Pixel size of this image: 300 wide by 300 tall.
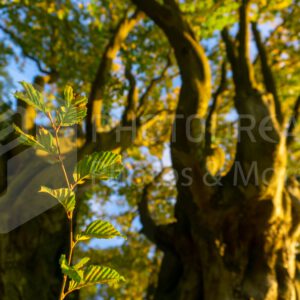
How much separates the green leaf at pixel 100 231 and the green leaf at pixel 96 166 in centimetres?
16

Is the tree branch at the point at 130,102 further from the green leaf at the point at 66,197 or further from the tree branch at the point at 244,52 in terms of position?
the green leaf at the point at 66,197

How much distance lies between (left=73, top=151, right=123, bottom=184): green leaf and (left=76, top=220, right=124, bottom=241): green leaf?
156 millimetres

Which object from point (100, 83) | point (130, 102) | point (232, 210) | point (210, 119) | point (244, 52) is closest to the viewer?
point (232, 210)

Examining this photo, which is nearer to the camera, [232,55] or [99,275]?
[99,275]

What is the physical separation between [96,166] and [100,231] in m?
0.22

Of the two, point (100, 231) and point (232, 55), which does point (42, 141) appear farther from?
point (232, 55)

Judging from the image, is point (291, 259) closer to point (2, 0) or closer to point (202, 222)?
point (202, 222)

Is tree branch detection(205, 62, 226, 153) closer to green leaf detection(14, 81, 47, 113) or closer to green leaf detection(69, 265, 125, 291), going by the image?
green leaf detection(69, 265, 125, 291)

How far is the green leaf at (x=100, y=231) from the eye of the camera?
4.05 feet

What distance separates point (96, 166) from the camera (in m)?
1.22

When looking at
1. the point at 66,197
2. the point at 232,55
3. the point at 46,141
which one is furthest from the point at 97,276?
the point at 232,55

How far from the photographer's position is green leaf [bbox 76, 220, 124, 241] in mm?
1233

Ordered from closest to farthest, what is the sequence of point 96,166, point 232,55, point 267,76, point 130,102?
point 96,166, point 232,55, point 130,102, point 267,76

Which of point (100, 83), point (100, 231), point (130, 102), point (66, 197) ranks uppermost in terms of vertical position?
point (100, 83)
